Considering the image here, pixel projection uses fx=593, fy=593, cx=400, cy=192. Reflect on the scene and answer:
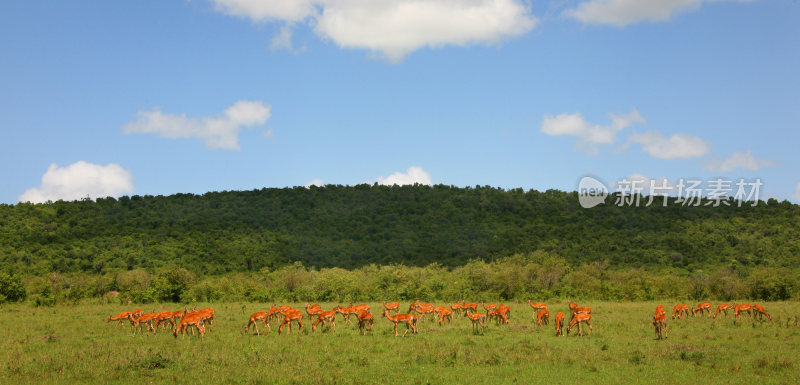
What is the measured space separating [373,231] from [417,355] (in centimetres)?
6505

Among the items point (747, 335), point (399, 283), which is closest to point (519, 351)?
point (747, 335)

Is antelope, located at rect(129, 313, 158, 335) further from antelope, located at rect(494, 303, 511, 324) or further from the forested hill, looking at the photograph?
the forested hill

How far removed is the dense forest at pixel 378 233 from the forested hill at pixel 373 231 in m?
0.18

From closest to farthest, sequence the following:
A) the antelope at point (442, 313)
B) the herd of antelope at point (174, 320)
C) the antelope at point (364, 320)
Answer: the herd of antelope at point (174, 320), the antelope at point (364, 320), the antelope at point (442, 313)

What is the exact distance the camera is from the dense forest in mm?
61325

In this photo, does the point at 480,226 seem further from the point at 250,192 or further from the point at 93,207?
the point at 93,207

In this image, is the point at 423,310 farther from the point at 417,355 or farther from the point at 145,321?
the point at 145,321

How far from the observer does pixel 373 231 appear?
8306cm

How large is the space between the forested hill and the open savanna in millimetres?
39195

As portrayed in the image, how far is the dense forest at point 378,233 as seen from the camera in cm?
6132

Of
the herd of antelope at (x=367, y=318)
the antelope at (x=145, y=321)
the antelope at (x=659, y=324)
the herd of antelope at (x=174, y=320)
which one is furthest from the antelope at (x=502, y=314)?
the antelope at (x=145, y=321)

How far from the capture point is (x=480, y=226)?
271ft

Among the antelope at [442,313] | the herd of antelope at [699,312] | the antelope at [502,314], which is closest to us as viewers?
the herd of antelope at [699,312]

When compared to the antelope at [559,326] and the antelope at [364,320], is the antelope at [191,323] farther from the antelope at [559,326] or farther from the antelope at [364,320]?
the antelope at [559,326]
